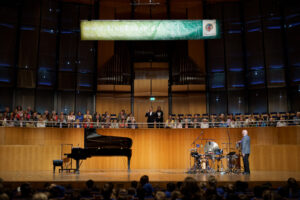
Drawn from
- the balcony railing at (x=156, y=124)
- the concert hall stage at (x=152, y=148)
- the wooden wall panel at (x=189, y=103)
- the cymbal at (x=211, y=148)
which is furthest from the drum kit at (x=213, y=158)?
the wooden wall panel at (x=189, y=103)

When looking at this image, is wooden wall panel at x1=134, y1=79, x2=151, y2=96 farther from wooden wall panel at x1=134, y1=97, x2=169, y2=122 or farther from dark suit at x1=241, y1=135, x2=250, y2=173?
dark suit at x1=241, y1=135, x2=250, y2=173

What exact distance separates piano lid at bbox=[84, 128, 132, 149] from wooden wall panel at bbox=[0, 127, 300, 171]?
2638 millimetres

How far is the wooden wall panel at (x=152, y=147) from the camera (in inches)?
479

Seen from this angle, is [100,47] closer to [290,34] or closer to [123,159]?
[123,159]

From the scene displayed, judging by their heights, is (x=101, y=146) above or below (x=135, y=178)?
above

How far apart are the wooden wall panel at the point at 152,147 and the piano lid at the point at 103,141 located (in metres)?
2.64

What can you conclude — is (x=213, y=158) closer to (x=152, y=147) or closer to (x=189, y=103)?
(x=152, y=147)

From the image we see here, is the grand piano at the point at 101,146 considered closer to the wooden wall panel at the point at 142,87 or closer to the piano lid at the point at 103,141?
the piano lid at the point at 103,141

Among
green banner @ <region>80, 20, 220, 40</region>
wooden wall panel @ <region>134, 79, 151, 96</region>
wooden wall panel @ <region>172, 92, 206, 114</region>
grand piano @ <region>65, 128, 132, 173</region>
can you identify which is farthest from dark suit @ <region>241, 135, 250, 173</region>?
wooden wall panel @ <region>134, 79, 151, 96</region>

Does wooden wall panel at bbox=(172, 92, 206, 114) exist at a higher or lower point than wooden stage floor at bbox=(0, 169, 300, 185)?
higher

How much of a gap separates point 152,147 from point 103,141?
3.44 m

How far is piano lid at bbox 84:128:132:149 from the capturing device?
35.7 ft

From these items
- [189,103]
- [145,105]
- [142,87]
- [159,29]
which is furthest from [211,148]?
[142,87]

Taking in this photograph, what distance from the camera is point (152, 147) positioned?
1391 cm
